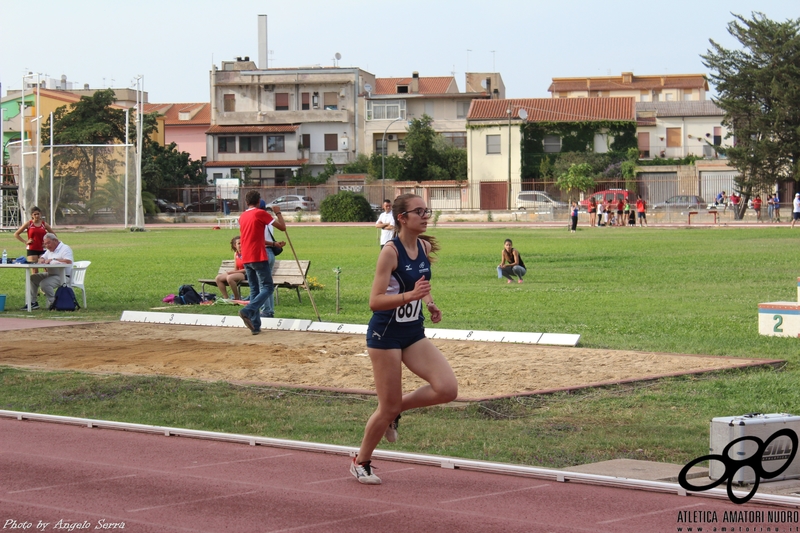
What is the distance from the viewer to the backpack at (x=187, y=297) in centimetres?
1920

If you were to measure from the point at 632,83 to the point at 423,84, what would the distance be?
1267 inches

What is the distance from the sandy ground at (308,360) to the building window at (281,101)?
81307mm

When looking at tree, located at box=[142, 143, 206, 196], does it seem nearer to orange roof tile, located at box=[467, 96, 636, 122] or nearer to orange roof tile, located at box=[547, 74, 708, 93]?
orange roof tile, located at box=[467, 96, 636, 122]

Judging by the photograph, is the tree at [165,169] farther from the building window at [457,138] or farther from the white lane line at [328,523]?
the white lane line at [328,523]

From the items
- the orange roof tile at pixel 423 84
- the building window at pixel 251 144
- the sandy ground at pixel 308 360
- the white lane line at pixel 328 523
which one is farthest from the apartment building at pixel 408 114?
the white lane line at pixel 328 523

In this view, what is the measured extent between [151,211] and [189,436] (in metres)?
68.5

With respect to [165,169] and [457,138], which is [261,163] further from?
[457,138]

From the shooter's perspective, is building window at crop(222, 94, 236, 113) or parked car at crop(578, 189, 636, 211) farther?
building window at crop(222, 94, 236, 113)

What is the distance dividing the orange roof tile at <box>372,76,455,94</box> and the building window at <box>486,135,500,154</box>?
1938 cm

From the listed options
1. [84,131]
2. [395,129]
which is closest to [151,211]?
[84,131]

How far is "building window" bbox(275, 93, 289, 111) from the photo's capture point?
94.8 metres

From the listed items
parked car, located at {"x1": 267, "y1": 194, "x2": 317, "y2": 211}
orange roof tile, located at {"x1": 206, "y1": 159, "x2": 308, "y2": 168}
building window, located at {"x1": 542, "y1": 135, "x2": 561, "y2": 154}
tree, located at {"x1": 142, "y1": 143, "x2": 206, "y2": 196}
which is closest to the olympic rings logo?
parked car, located at {"x1": 267, "y1": 194, "x2": 317, "y2": 211}

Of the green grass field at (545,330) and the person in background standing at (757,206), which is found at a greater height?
the person in background standing at (757,206)

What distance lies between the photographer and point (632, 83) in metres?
121
